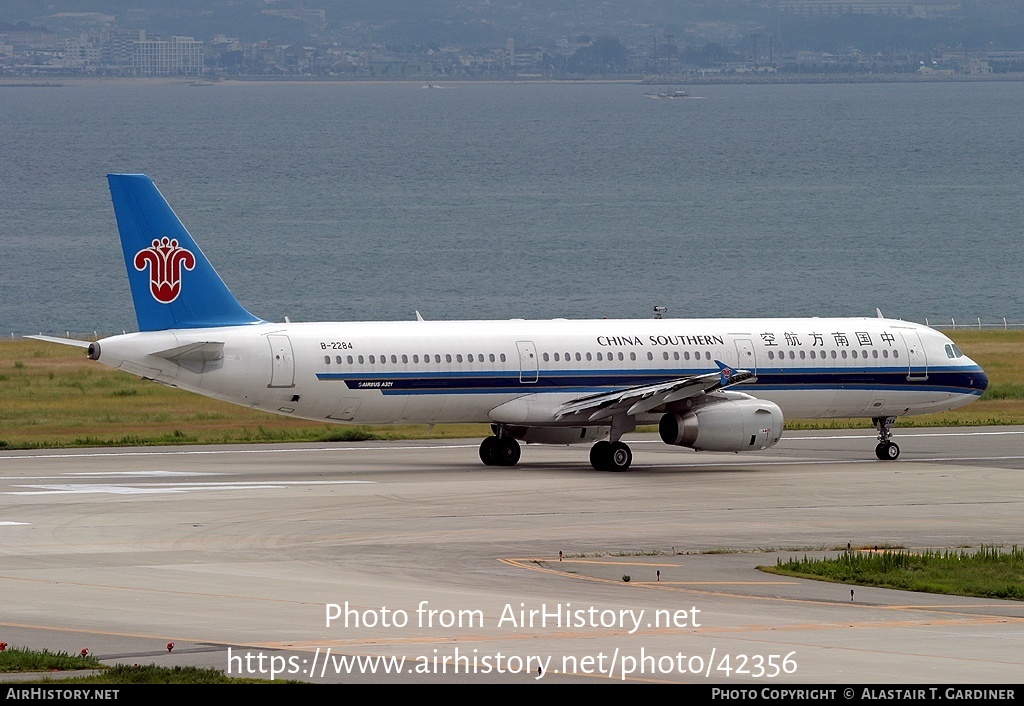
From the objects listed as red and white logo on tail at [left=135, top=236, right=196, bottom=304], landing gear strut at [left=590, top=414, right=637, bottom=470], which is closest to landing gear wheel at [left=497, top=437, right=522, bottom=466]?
landing gear strut at [left=590, top=414, right=637, bottom=470]

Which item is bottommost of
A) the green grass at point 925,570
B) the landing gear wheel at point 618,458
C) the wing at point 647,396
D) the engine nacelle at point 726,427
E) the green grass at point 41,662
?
the green grass at point 41,662

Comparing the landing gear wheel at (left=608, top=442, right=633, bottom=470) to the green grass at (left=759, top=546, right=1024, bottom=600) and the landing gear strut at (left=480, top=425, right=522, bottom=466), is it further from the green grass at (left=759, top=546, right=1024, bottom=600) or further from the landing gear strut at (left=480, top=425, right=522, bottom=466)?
the green grass at (left=759, top=546, right=1024, bottom=600)

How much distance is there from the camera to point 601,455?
44.8 metres

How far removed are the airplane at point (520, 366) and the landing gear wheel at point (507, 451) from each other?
0.04 meters

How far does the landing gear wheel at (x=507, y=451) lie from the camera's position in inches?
1828

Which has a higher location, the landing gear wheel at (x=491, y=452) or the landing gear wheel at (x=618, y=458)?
the landing gear wheel at (x=491, y=452)

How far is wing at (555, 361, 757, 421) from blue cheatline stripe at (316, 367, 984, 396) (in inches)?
27.5

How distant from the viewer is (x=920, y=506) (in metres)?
37.9

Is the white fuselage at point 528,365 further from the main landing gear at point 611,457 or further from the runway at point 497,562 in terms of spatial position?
the runway at point 497,562

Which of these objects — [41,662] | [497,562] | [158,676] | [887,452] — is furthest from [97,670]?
[887,452]

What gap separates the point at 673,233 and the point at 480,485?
5448 inches

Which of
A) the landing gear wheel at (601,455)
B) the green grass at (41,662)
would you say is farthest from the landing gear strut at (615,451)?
the green grass at (41,662)

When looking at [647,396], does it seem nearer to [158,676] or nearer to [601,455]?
[601,455]

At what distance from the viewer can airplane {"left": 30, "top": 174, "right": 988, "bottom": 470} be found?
139 feet
